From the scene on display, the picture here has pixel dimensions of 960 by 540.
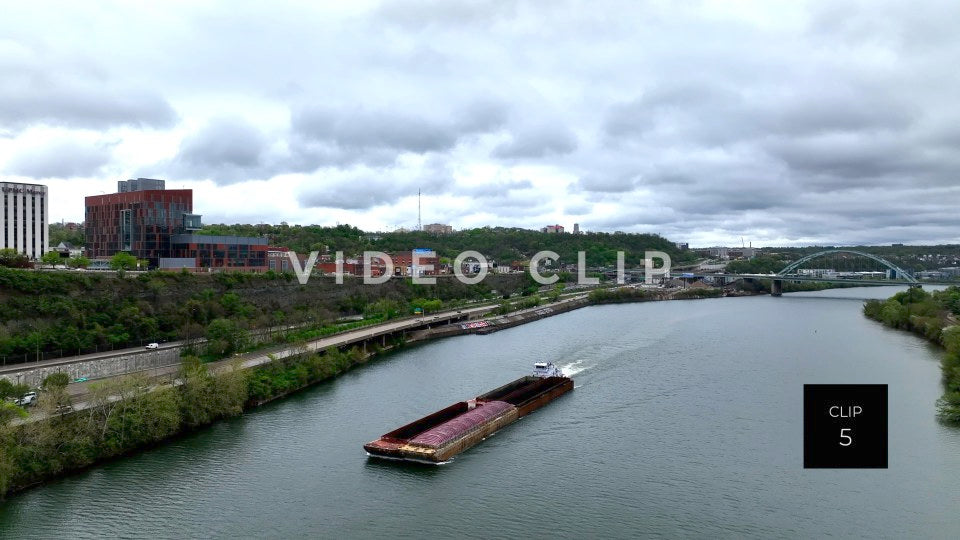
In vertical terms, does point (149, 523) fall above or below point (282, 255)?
below

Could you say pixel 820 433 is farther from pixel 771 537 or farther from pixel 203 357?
pixel 203 357

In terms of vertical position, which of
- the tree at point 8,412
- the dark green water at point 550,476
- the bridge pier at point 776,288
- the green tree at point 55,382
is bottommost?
the dark green water at point 550,476

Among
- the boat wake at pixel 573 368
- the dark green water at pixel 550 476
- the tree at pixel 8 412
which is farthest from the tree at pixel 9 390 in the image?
the boat wake at pixel 573 368

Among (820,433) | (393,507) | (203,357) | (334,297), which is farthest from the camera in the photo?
(334,297)

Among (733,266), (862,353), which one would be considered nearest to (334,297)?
(862,353)

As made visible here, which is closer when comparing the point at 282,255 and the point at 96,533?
the point at 96,533

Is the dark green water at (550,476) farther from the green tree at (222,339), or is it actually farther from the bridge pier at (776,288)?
the bridge pier at (776,288)
